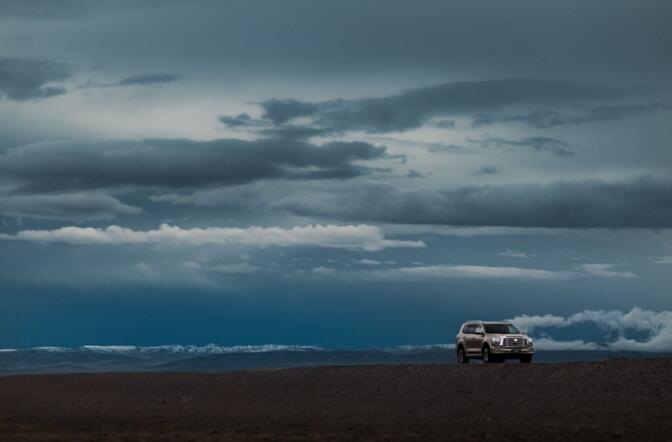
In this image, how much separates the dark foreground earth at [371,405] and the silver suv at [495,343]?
4.09 meters

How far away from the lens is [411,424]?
1656 inches

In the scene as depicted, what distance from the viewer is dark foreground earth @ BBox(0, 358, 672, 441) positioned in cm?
4050

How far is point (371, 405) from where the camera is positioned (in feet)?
156

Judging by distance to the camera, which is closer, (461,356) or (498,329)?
(498,329)

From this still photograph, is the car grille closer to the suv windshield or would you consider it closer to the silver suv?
the silver suv

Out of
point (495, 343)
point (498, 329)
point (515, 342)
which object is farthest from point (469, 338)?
point (515, 342)

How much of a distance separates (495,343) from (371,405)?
38.5 feet

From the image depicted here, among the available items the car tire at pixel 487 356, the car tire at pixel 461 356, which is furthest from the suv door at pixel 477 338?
the car tire at pixel 461 356

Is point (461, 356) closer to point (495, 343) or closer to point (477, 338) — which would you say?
point (477, 338)

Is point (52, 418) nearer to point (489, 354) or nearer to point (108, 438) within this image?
point (108, 438)

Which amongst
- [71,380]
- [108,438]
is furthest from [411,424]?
[71,380]

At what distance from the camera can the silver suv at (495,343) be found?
57094 mm

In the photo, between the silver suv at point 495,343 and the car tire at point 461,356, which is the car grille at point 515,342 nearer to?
the silver suv at point 495,343

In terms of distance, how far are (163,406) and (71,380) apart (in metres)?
14.7
